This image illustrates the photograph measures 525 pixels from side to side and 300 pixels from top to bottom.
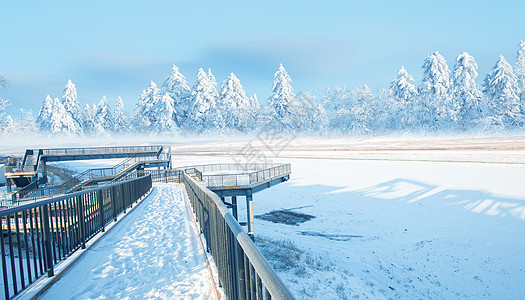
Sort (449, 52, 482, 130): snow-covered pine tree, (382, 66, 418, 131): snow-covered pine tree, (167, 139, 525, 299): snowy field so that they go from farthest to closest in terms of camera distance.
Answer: (382, 66, 418, 131): snow-covered pine tree < (449, 52, 482, 130): snow-covered pine tree < (167, 139, 525, 299): snowy field

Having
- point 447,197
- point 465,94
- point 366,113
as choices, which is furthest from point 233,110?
point 447,197

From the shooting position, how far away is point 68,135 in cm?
7744

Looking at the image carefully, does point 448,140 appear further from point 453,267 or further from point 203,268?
point 203,268

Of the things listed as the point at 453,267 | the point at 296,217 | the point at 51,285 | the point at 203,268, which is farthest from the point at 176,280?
the point at 296,217

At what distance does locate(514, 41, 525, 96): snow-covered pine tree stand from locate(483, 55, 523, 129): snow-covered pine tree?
0.88 m

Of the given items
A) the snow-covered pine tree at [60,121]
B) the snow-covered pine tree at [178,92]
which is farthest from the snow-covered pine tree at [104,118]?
the snow-covered pine tree at [178,92]

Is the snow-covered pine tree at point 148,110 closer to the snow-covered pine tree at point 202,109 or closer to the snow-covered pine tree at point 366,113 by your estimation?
the snow-covered pine tree at point 202,109

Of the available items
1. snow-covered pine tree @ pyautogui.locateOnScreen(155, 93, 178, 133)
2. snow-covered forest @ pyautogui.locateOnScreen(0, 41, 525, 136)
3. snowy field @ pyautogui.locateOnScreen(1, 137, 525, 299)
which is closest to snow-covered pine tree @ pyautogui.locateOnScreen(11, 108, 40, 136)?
snow-covered forest @ pyautogui.locateOnScreen(0, 41, 525, 136)

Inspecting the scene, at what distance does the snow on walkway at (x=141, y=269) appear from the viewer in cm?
416

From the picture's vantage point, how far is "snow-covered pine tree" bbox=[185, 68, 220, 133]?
73688 mm

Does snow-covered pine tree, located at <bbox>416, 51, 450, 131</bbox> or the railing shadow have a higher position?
snow-covered pine tree, located at <bbox>416, 51, 450, 131</bbox>

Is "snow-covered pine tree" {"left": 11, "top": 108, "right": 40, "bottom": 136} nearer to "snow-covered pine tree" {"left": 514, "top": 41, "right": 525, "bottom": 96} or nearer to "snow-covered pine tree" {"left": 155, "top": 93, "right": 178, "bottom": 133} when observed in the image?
Answer: "snow-covered pine tree" {"left": 155, "top": 93, "right": 178, "bottom": 133}

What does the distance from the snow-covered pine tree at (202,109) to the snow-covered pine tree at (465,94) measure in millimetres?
50769

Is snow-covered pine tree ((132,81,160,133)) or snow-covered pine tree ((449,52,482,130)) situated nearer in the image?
snow-covered pine tree ((449,52,482,130))
